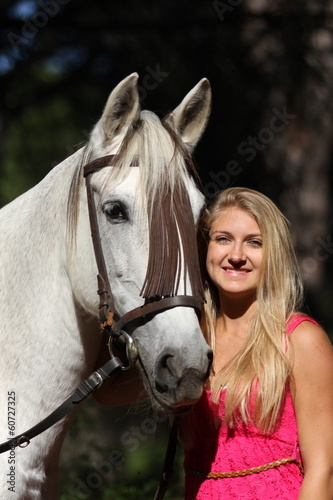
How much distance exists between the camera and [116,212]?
6.91ft

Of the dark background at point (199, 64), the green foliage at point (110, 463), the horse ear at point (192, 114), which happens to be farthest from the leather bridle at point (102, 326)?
the dark background at point (199, 64)

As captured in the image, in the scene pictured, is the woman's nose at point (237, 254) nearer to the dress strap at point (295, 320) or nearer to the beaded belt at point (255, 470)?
the dress strap at point (295, 320)

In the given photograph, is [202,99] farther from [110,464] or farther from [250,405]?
[110,464]

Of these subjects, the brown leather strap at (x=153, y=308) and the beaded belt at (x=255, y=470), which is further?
the beaded belt at (x=255, y=470)

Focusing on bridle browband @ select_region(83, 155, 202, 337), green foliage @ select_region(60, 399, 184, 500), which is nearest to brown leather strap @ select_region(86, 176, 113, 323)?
bridle browband @ select_region(83, 155, 202, 337)

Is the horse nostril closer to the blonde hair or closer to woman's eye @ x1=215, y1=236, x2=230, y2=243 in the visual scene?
the blonde hair

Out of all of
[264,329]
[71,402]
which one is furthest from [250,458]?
[71,402]

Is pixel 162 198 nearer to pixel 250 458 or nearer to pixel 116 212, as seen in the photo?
pixel 116 212

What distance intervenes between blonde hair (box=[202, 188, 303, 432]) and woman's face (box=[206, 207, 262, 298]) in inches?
1.1

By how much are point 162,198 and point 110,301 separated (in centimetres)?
36

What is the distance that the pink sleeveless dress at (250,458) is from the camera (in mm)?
2150

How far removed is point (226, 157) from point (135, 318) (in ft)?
11.1

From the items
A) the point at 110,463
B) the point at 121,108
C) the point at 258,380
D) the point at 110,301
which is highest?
the point at 121,108

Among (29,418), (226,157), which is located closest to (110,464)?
(226,157)
